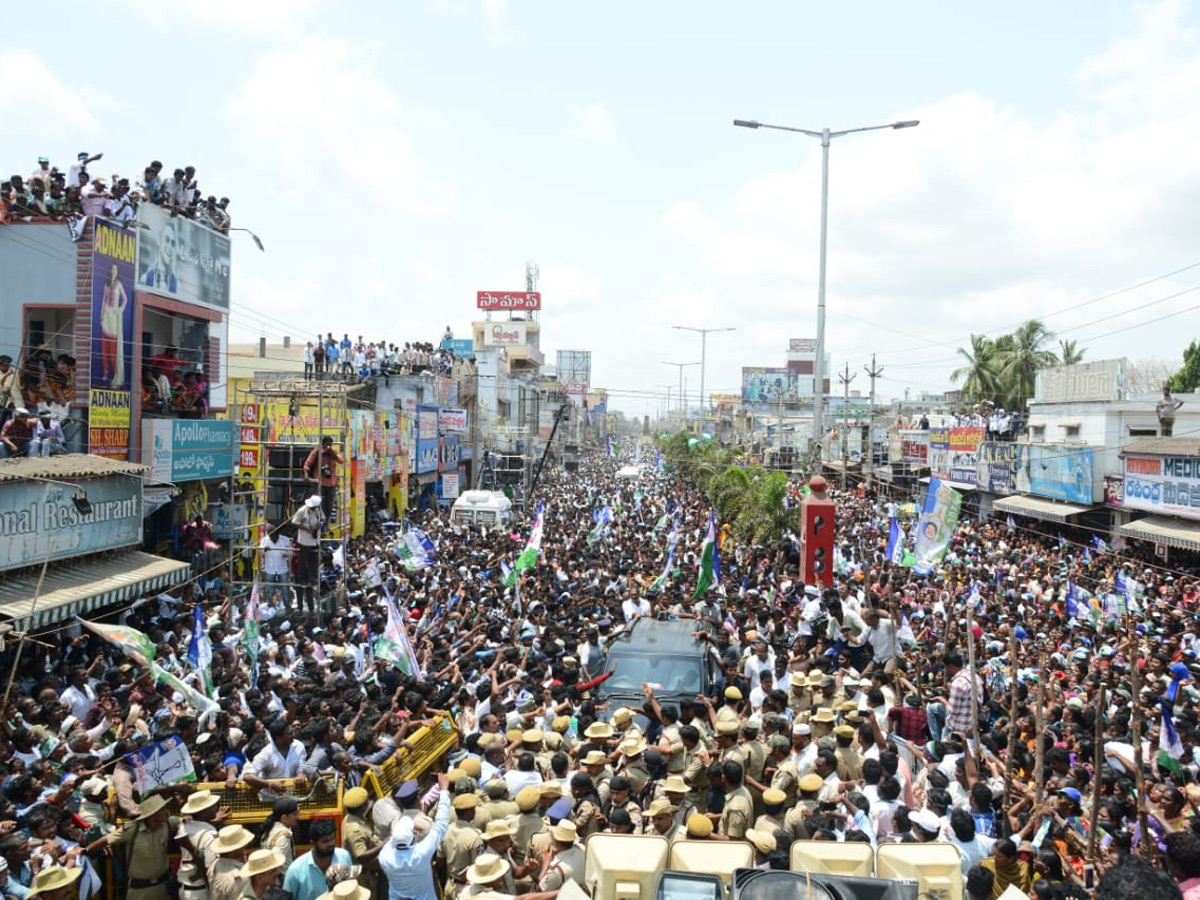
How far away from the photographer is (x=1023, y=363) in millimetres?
55406

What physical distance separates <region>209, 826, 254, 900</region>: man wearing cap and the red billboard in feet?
290

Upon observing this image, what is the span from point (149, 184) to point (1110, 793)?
19.4 m

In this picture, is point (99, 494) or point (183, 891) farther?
point (99, 494)

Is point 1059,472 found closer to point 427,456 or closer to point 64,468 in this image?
point 427,456

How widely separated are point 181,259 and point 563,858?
60.1 feet

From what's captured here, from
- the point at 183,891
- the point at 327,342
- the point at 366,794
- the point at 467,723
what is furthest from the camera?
the point at 327,342

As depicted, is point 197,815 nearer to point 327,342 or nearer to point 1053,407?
point 327,342

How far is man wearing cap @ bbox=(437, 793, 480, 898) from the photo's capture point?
5.93 metres

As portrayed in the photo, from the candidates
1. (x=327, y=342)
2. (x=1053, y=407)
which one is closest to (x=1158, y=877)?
(x=327, y=342)

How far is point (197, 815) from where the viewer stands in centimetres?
600

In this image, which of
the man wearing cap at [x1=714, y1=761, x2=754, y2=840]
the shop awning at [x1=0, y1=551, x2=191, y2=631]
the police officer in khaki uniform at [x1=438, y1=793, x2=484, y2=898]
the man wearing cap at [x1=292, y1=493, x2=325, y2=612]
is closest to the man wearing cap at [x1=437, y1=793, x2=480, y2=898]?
the police officer in khaki uniform at [x1=438, y1=793, x2=484, y2=898]

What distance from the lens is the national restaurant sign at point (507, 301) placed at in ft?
303

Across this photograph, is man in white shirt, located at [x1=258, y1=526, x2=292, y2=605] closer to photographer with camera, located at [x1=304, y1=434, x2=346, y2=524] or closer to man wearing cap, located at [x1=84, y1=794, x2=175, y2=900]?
photographer with camera, located at [x1=304, y1=434, x2=346, y2=524]

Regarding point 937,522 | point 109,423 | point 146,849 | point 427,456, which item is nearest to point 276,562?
point 109,423
